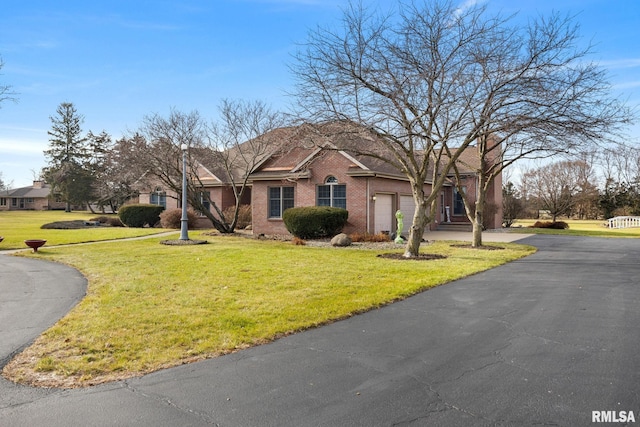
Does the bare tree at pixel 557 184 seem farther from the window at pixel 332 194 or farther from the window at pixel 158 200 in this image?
the window at pixel 158 200

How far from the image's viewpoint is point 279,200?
76.2 feet

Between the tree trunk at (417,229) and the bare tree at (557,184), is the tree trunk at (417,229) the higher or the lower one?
the lower one

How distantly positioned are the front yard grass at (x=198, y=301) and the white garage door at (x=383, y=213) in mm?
6842

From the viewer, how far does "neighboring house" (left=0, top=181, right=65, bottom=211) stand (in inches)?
2923

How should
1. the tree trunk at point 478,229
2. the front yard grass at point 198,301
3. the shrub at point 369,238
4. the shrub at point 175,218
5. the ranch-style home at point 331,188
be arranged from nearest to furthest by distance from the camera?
1. the front yard grass at point 198,301
2. the tree trunk at point 478,229
3. the shrub at point 369,238
4. the ranch-style home at point 331,188
5. the shrub at point 175,218

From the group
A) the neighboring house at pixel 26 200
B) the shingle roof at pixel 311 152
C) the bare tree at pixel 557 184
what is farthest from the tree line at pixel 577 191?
the neighboring house at pixel 26 200

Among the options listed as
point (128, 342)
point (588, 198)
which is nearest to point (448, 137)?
point (128, 342)

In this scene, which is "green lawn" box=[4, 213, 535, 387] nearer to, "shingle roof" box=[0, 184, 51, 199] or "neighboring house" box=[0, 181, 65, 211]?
"neighboring house" box=[0, 181, 65, 211]

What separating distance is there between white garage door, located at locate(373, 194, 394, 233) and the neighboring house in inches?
2739

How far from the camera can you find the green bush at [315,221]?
1981 centimetres

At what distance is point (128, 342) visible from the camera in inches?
210

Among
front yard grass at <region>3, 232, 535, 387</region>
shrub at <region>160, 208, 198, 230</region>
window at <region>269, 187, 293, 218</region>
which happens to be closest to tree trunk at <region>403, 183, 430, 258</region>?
front yard grass at <region>3, 232, 535, 387</region>

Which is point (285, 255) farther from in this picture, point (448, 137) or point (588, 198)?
point (588, 198)

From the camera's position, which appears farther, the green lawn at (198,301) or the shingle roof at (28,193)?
the shingle roof at (28,193)
